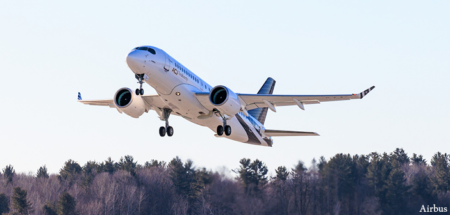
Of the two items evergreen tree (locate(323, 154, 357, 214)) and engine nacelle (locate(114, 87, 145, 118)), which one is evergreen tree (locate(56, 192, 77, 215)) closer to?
evergreen tree (locate(323, 154, 357, 214))

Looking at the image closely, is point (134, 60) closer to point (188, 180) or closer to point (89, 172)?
point (188, 180)

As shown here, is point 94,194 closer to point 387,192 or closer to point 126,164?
point 126,164

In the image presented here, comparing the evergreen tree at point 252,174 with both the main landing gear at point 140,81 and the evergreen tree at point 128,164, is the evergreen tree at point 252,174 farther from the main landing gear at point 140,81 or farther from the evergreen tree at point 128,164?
the main landing gear at point 140,81

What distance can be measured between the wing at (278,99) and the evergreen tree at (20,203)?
37.9m

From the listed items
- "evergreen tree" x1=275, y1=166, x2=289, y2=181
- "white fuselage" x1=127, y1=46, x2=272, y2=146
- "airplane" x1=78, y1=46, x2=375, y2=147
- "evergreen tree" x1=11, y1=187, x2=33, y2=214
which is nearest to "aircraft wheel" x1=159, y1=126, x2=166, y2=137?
"airplane" x1=78, y1=46, x2=375, y2=147

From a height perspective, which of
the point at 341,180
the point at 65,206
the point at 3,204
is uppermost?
the point at 341,180

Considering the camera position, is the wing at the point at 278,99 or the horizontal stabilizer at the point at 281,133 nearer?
the wing at the point at 278,99

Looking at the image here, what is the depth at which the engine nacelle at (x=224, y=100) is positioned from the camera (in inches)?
1312

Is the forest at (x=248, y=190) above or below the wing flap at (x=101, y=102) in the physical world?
below

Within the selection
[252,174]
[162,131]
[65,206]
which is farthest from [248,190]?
[162,131]

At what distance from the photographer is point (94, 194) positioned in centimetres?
6950

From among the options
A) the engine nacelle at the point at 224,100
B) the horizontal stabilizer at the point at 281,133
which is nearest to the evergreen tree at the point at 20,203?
the horizontal stabilizer at the point at 281,133

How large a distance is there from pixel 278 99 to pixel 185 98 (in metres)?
Answer: 6.34

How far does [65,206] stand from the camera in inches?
2485
